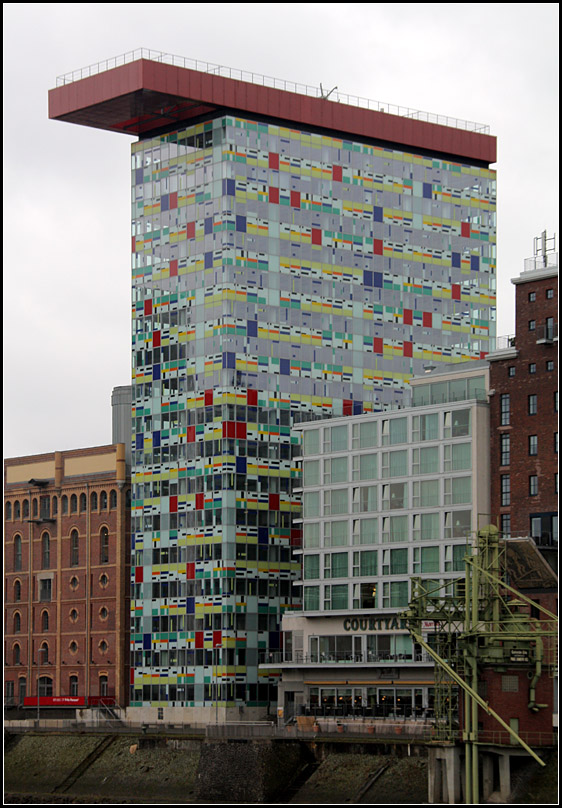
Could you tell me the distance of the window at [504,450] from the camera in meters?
149

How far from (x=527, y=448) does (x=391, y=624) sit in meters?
21.8

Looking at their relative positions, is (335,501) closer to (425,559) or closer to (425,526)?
(425,526)

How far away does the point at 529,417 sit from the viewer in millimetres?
147750

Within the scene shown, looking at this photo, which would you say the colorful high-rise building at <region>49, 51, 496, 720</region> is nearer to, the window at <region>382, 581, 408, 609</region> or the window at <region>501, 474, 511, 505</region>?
the window at <region>382, 581, 408, 609</region>

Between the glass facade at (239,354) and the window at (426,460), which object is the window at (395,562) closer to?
the window at (426,460)

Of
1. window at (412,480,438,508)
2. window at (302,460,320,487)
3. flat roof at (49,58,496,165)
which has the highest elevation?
flat roof at (49,58,496,165)

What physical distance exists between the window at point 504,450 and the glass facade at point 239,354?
72.0 ft

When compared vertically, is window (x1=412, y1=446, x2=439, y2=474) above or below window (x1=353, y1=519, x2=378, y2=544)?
above

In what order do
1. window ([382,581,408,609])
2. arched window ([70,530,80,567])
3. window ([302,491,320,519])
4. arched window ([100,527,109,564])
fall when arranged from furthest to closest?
arched window ([70,530,80,567])
arched window ([100,527,109,564])
window ([302,491,320,519])
window ([382,581,408,609])

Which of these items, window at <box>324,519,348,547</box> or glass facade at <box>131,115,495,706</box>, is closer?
window at <box>324,519,348,547</box>

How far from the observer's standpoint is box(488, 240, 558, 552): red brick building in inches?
5738

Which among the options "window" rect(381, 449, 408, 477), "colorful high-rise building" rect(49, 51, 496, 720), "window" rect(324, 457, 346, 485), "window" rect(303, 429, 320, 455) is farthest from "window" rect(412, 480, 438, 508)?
"colorful high-rise building" rect(49, 51, 496, 720)

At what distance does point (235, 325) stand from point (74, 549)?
36.2m

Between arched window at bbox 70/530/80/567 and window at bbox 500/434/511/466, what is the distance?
2496 inches
